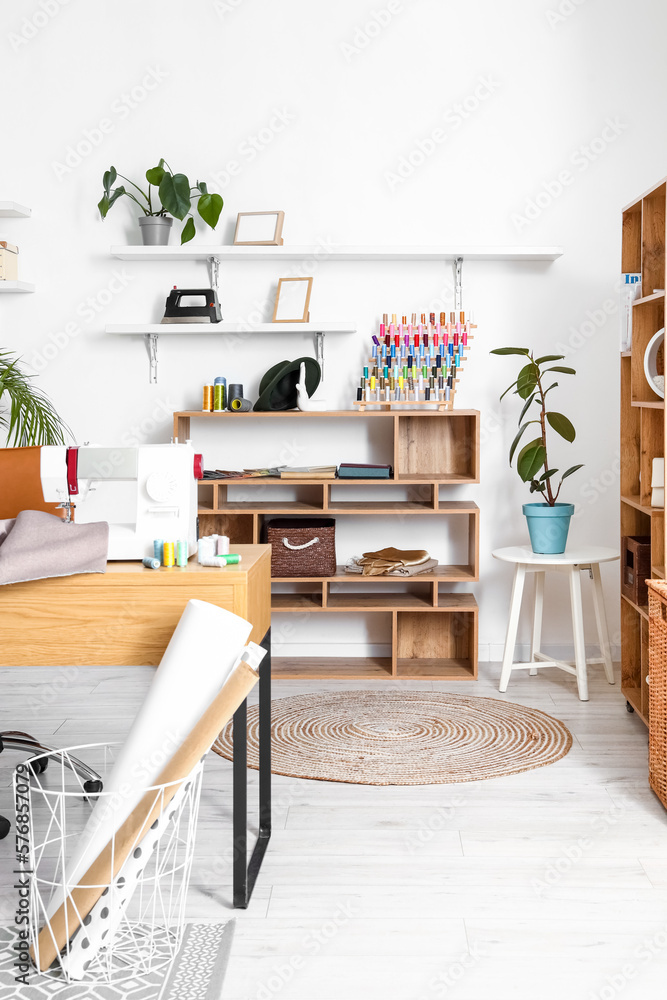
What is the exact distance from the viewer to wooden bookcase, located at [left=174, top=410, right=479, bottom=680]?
13.6 ft

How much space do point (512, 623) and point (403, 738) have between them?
804 millimetres

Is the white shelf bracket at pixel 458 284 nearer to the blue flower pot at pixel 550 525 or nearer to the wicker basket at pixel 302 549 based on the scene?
the blue flower pot at pixel 550 525

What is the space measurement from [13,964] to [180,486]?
3.51 ft

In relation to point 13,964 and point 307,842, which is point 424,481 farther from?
point 13,964

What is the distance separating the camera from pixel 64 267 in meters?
4.46

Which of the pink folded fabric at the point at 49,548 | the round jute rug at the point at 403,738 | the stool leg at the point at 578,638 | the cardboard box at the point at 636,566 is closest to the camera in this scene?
the pink folded fabric at the point at 49,548

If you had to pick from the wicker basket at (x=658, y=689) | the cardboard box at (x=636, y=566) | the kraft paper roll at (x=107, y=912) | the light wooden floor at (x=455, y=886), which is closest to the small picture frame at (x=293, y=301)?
the cardboard box at (x=636, y=566)

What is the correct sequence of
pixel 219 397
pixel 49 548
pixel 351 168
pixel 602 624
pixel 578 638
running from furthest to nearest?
pixel 351 168, pixel 219 397, pixel 602 624, pixel 578 638, pixel 49 548

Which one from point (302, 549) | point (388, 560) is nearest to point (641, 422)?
point (388, 560)

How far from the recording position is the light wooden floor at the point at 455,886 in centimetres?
190

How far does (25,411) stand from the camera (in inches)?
157

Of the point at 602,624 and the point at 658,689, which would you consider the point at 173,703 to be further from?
the point at 602,624

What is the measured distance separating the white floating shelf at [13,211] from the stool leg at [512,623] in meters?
2.70

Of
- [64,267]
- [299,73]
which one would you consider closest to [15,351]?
[64,267]
